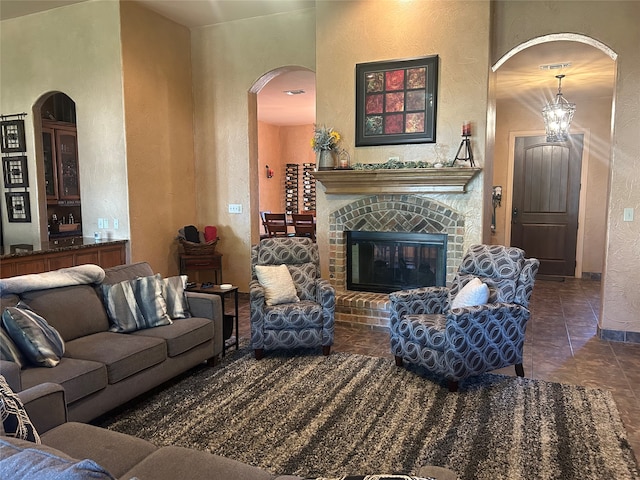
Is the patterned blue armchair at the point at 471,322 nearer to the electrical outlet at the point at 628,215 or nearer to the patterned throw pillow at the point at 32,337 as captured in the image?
the electrical outlet at the point at 628,215

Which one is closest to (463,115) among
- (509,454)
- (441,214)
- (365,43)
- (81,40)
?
(441,214)

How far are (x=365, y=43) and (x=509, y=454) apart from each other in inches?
154

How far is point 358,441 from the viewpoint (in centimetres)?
254

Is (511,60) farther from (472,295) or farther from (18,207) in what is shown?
(18,207)

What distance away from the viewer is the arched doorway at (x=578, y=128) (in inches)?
241

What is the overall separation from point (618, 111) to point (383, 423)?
3.47m

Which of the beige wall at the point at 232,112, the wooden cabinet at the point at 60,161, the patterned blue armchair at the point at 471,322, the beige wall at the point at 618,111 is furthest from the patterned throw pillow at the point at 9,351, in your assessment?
the beige wall at the point at 618,111

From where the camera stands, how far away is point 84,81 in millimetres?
4977

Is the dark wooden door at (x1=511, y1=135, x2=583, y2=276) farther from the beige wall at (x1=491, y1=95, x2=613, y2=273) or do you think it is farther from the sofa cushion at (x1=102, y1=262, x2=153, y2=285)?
the sofa cushion at (x1=102, y1=262, x2=153, y2=285)

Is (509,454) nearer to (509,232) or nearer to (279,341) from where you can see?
(279,341)

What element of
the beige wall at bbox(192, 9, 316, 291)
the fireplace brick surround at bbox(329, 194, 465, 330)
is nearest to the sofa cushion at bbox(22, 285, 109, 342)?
the fireplace brick surround at bbox(329, 194, 465, 330)

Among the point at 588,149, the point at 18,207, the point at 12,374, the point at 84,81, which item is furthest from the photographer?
the point at 588,149

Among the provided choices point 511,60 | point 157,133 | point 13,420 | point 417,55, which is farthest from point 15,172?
point 511,60

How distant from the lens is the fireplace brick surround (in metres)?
4.61
